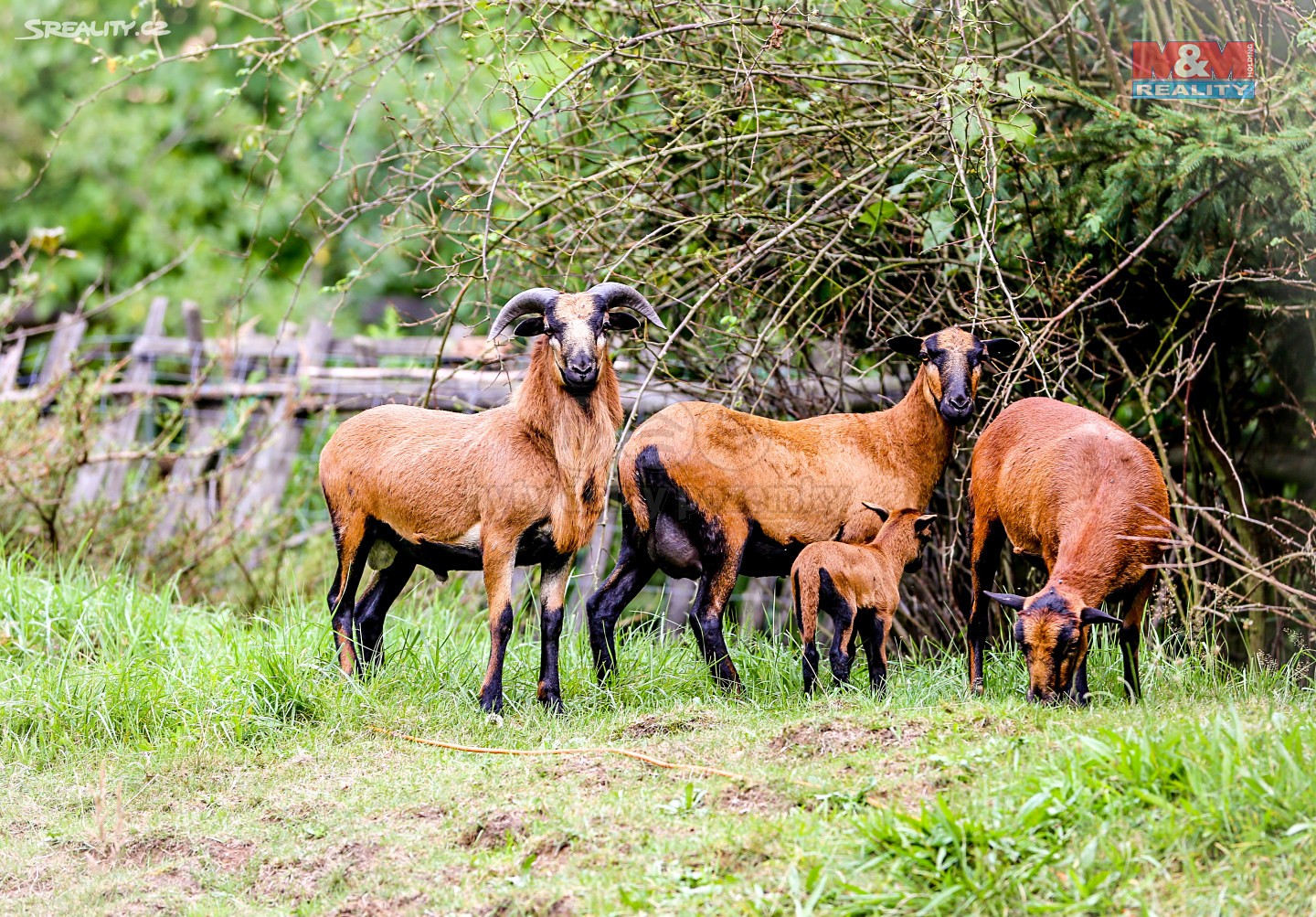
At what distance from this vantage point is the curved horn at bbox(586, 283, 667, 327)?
5.81m

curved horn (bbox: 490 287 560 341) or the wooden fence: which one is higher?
curved horn (bbox: 490 287 560 341)

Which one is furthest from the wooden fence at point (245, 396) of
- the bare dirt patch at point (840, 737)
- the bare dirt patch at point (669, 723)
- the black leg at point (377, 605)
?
the bare dirt patch at point (840, 737)

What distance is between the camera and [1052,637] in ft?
16.7

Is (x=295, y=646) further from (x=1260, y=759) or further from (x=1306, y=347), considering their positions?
(x=1306, y=347)

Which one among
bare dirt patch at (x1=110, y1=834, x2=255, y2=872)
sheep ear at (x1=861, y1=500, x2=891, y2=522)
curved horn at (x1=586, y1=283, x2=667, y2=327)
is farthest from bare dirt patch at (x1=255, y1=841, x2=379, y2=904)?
sheep ear at (x1=861, y1=500, x2=891, y2=522)

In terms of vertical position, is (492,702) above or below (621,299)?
below

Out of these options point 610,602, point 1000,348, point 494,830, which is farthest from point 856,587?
point 1000,348

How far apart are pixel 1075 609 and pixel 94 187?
52.9 ft

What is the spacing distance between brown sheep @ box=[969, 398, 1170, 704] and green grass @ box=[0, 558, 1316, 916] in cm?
26

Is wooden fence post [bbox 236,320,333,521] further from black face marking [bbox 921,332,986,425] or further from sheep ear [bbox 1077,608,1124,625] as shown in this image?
sheep ear [bbox 1077,608,1124,625]

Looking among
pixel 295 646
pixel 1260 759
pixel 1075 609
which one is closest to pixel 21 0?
pixel 295 646

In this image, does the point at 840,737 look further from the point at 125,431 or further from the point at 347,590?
the point at 125,431

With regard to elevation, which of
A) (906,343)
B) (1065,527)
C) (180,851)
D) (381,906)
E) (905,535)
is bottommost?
(180,851)

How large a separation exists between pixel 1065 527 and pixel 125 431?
836 cm
